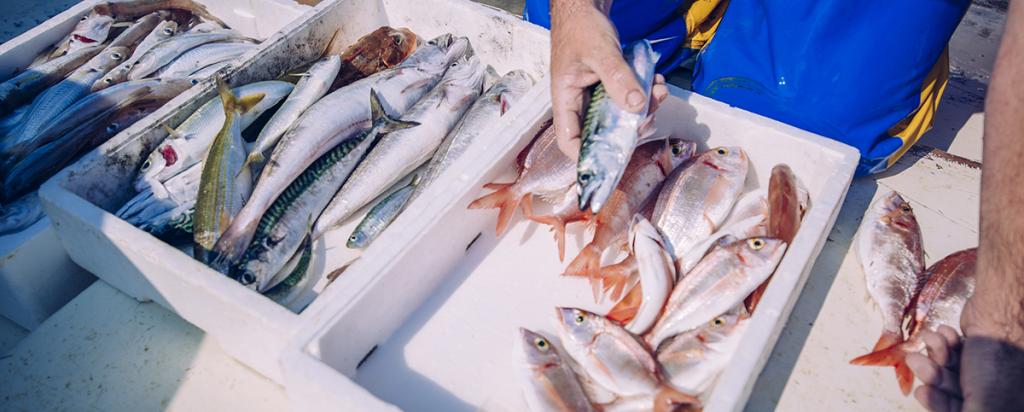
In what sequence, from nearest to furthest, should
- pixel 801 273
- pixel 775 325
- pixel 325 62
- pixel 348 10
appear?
pixel 775 325
pixel 801 273
pixel 325 62
pixel 348 10

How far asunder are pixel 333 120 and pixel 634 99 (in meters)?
1.22

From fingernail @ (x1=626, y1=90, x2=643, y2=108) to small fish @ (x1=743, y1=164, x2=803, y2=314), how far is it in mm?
603

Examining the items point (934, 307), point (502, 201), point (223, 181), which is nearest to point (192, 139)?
point (223, 181)

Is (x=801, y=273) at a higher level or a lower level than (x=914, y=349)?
higher

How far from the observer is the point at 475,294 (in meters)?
2.26

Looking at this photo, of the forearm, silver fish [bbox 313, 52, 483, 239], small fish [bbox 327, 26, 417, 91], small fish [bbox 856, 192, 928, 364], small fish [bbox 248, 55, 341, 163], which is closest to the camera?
the forearm

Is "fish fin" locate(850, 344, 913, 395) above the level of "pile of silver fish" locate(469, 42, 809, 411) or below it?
below

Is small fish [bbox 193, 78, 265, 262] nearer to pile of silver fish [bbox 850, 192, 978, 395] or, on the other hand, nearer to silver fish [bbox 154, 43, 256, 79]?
silver fish [bbox 154, 43, 256, 79]

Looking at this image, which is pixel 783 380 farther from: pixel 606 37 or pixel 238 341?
pixel 238 341

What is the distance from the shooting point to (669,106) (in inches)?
101

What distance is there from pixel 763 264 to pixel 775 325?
9.9 inches

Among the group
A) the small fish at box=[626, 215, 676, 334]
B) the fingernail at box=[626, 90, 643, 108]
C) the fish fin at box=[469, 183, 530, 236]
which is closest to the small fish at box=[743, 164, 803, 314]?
the small fish at box=[626, 215, 676, 334]

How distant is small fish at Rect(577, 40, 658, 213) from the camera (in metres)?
1.99

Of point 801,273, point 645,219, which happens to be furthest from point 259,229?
point 801,273
